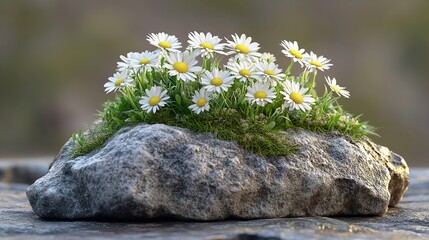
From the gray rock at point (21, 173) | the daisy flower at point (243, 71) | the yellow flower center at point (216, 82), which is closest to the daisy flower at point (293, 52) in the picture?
the daisy flower at point (243, 71)

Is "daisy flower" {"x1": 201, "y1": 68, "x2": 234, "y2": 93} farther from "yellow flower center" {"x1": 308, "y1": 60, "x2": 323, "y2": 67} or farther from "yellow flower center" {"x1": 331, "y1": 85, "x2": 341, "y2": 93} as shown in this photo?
"yellow flower center" {"x1": 331, "y1": 85, "x2": 341, "y2": 93}

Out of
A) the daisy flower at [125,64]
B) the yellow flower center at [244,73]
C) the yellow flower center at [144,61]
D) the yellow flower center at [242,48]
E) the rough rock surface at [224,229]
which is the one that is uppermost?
the yellow flower center at [242,48]

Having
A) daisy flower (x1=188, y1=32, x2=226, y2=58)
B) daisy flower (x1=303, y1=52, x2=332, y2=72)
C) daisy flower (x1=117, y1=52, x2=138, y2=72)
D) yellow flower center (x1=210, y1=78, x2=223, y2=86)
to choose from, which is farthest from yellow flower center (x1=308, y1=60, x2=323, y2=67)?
daisy flower (x1=117, y1=52, x2=138, y2=72)

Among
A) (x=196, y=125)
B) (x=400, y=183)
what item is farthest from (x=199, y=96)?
(x=400, y=183)

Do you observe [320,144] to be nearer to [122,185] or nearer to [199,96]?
[199,96]

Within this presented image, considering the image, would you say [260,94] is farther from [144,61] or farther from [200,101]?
[144,61]

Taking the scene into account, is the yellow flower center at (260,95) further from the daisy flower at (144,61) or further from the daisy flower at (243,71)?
the daisy flower at (144,61)
